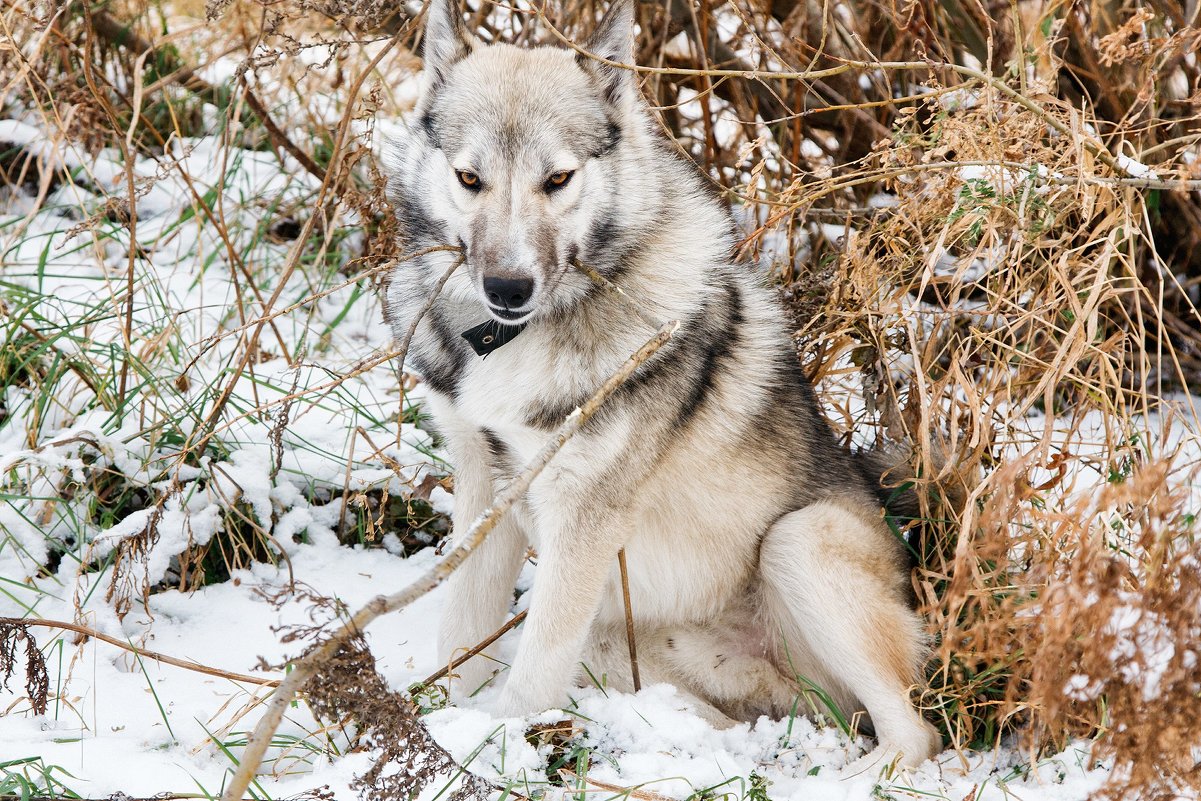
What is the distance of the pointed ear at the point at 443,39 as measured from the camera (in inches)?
104

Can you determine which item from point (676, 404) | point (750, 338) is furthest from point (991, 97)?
point (676, 404)

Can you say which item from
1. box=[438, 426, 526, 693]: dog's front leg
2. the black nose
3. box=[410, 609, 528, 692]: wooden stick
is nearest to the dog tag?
the black nose

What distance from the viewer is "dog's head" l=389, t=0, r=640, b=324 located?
7.75 feet

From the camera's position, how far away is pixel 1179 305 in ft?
13.6

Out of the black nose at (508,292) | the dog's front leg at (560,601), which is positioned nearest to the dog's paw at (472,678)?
the dog's front leg at (560,601)

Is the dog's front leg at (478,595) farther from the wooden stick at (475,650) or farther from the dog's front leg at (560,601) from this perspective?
the dog's front leg at (560,601)

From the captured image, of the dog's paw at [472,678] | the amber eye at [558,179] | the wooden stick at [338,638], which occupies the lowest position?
the dog's paw at [472,678]

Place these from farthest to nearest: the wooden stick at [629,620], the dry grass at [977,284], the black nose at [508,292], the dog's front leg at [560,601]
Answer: the wooden stick at [629,620]
the dog's front leg at [560,601]
the black nose at [508,292]
the dry grass at [977,284]

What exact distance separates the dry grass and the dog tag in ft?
1.97

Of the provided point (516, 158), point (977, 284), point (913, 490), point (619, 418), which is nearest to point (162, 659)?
point (619, 418)

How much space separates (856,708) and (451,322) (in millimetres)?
1468

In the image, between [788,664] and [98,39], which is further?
[98,39]

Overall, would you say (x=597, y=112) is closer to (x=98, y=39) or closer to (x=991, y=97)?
(x=991, y=97)

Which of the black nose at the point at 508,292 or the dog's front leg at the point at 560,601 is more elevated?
the black nose at the point at 508,292
